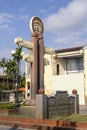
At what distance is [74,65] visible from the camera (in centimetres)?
4838

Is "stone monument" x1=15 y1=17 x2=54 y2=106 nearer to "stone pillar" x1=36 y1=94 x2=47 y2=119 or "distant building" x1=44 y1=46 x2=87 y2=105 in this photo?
"stone pillar" x1=36 y1=94 x2=47 y2=119

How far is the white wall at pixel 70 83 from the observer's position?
42.8 meters

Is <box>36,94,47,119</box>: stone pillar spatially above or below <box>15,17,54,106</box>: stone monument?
below

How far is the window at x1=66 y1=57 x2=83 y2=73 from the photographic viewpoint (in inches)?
1861

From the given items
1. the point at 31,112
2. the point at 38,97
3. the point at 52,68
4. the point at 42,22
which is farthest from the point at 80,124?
the point at 52,68

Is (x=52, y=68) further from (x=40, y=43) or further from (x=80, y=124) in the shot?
(x=80, y=124)

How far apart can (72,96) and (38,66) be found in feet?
16.0

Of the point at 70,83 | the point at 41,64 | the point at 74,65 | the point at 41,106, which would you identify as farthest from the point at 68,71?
the point at 41,106

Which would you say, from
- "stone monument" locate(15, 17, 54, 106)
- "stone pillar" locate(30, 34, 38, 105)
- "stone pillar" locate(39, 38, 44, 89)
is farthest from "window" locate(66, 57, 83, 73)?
"stone pillar" locate(30, 34, 38, 105)

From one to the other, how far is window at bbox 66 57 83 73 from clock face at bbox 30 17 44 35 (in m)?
21.7

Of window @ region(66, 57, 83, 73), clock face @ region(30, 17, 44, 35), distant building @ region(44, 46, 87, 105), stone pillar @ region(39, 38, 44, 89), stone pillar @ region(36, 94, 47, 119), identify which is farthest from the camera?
window @ region(66, 57, 83, 73)

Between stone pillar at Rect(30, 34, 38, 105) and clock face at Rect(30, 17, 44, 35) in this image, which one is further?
clock face at Rect(30, 17, 44, 35)

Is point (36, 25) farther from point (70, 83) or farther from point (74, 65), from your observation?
point (74, 65)

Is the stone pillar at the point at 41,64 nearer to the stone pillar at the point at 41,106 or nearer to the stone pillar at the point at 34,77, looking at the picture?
the stone pillar at the point at 34,77
